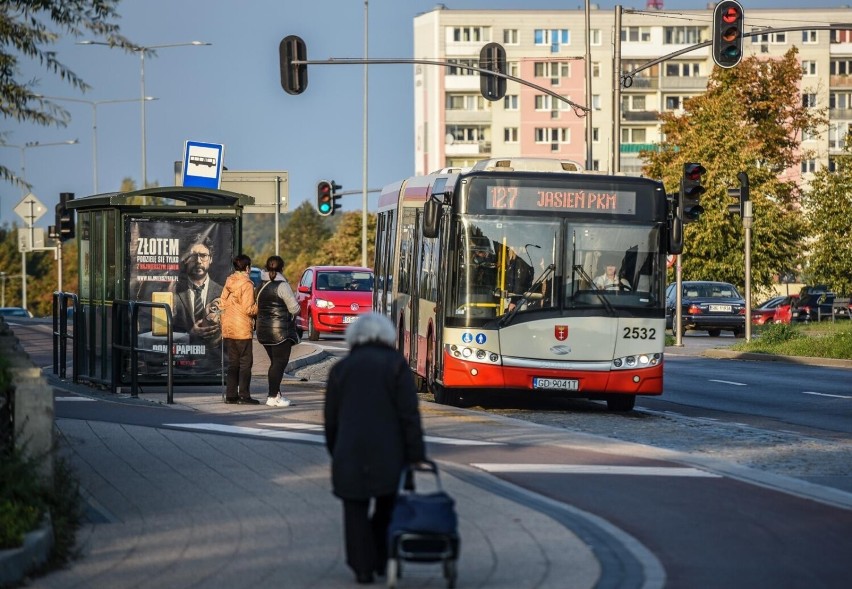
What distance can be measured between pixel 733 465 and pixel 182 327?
8899 mm

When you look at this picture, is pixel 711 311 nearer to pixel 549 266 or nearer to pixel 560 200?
pixel 560 200

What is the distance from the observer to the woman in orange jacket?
19.2m

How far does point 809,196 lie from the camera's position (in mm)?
46438

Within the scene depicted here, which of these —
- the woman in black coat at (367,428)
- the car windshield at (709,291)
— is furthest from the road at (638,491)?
the car windshield at (709,291)

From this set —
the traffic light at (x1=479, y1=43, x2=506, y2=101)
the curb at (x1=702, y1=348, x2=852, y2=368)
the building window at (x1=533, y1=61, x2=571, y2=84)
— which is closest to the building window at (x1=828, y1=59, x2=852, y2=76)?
the building window at (x1=533, y1=61, x2=571, y2=84)

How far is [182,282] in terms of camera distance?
817 inches

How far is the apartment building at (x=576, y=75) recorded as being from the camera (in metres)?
120

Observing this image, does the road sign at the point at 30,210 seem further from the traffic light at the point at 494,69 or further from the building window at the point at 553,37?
the building window at the point at 553,37

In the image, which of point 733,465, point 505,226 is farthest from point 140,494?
point 505,226

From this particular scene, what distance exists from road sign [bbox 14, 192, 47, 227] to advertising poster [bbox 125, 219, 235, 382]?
29.2 m

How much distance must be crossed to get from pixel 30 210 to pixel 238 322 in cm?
3111

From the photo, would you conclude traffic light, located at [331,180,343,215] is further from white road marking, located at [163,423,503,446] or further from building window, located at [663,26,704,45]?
building window, located at [663,26,704,45]

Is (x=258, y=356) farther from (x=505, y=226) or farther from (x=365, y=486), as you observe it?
(x=365, y=486)

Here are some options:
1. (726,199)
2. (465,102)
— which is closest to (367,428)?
(726,199)
